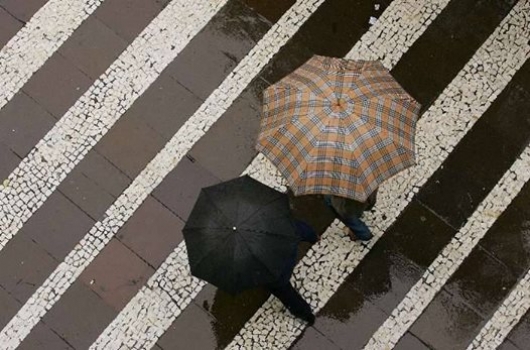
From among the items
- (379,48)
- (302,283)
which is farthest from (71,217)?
(379,48)

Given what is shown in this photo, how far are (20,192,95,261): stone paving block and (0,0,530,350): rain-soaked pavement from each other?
1 centimetres

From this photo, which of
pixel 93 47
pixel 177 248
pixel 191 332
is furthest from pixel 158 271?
pixel 93 47

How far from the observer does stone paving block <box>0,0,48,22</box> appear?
8250 millimetres

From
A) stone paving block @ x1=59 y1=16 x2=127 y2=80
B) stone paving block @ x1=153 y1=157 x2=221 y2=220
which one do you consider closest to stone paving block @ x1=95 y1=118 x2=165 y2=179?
stone paving block @ x1=153 y1=157 x2=221 y2=220

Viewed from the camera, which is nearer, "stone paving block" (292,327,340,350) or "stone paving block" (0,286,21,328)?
"stone paving block" (292,327,340,350)

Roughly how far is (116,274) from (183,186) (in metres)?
1.07

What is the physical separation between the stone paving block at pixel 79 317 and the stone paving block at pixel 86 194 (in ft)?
2.59

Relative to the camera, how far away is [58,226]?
25.0 feet

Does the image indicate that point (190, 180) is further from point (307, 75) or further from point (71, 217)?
point (307, 75)

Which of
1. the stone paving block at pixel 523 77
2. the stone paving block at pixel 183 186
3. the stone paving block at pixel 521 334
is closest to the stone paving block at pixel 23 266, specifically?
the stone paving block at pixel 183 186

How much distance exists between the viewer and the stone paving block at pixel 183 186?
25.0ft

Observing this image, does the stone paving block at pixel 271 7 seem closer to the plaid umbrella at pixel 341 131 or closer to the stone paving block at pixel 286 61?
the stone paving block at pixel 286 61

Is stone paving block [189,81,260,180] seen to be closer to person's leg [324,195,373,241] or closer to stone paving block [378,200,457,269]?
person's leg [324,195,373,241]

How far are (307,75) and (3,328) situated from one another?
12.5 ft
